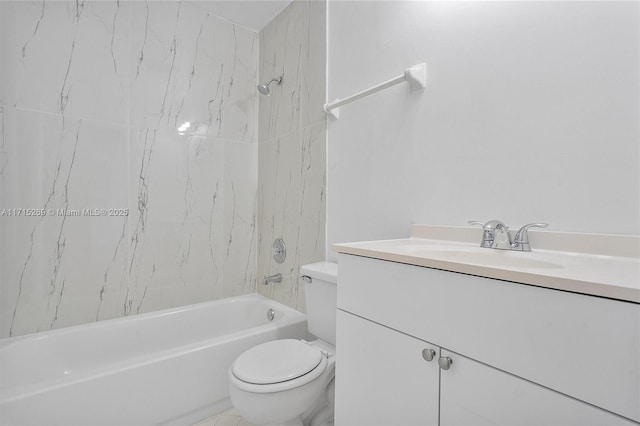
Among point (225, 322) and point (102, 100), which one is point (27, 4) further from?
point (225, 322)

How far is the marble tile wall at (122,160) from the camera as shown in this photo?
1.60m

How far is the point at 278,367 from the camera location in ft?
4.15

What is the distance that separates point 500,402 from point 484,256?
0.44 m

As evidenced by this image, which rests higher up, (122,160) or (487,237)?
(122,160)

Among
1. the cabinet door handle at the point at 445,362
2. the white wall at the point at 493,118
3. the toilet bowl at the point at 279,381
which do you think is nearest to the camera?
the cabinet door handle at the point at 445,362

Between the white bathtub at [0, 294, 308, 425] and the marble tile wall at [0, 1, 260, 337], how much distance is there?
129 mm

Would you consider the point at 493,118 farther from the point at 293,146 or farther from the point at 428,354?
the point at 293,146

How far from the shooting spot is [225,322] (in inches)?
85.9

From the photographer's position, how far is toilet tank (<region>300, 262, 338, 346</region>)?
1489 millimetres

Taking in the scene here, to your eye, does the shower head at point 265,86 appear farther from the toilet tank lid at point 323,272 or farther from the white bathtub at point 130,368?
the white bathtub at point 130,368

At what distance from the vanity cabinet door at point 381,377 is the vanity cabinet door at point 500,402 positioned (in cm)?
4

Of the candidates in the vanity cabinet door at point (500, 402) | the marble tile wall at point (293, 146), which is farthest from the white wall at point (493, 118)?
the vanity cabinet door at point (500, 402)

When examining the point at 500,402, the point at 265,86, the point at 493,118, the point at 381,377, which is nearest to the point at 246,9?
the point at 265,86

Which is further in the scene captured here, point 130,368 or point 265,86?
point 265,86
